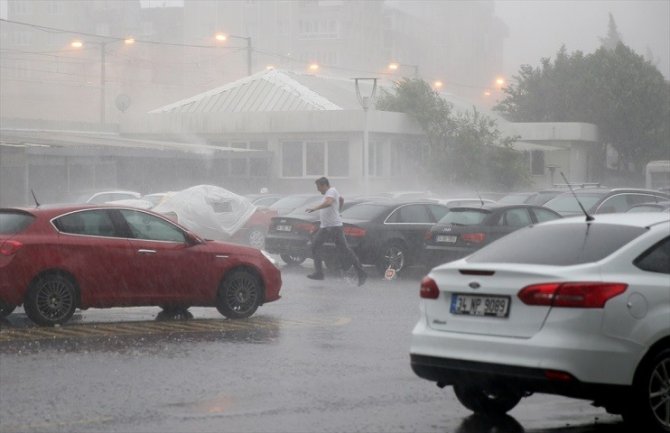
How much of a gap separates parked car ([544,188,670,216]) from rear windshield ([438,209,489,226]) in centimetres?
451

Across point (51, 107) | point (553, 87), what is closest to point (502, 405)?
point (553, 87)

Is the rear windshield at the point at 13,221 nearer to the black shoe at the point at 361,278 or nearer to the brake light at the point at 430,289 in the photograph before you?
the brake light at the point at 430,289

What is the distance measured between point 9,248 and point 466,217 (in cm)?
1088

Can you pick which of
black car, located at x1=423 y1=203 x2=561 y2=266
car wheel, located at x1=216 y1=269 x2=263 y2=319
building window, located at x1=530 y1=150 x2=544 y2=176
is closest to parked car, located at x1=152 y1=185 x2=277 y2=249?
black car, located at x1=423 y1=203 x2=561 y2=266

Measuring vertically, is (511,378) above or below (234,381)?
above

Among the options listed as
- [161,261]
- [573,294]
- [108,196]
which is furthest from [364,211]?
[573,294]

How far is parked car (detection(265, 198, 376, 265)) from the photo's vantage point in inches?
949

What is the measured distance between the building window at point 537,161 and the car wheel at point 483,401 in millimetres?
61039

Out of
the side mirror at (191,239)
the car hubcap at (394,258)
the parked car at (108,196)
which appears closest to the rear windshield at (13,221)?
the side mirror at (191,239)

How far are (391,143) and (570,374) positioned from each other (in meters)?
47.3

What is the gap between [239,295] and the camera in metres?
15.0

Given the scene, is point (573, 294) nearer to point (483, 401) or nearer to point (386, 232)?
point (483, 401)

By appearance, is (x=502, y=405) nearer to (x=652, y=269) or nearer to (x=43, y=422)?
(x=652, y=269)

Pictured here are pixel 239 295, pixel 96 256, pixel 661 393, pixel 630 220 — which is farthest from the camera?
pixel 239 295
